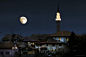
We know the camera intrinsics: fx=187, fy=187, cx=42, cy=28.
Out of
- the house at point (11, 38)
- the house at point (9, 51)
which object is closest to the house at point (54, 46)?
the house at point (9, 51)

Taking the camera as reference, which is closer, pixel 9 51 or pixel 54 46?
pixel 9 51

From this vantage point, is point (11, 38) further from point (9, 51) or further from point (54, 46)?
point (54, 46)

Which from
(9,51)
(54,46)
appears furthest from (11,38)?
(54,46)

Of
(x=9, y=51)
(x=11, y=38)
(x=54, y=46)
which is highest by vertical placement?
(x=11, y=38)

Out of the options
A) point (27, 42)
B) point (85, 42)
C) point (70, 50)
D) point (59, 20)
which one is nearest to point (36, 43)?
point (27, 42)

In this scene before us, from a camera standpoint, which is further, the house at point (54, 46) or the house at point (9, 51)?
the house at point (54, 46)

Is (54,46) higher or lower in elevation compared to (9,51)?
higher

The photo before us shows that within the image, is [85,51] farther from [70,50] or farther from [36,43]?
[36,43]

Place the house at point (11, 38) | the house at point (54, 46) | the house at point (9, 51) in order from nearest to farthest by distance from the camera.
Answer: the house at point (9, 51), the house at point (54, 46), the house at point (11, 38)

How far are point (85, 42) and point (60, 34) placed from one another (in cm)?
2291

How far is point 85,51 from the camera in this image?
73625 mm

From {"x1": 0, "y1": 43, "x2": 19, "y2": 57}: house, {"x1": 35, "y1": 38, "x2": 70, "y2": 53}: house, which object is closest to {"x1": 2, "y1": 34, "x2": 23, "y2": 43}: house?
{"x1": 35, "y1": 38, "x2": 70, "y2": 53}: house

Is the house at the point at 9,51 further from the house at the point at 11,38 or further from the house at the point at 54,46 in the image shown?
the house at the point at 11,38

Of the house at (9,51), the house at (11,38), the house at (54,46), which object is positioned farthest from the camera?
the house at (11,38)
